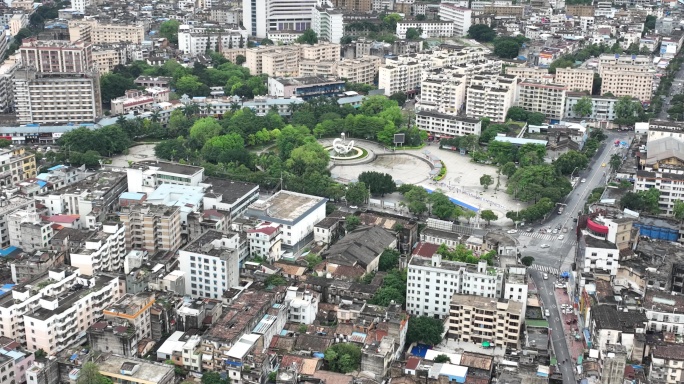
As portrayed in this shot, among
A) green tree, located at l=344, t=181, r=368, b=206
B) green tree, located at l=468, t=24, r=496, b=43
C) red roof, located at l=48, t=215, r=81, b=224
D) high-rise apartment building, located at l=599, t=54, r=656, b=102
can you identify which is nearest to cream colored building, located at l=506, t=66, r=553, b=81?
high-rise apartment building, located at l=599, t=54, r=656, b=102

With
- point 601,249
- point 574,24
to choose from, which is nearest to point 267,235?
point 601,249

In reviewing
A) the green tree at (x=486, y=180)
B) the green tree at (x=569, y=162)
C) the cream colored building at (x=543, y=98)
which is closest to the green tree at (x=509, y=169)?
the green tree at (x=486, y=180)

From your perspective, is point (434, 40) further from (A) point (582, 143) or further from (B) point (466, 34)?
(A) point (582, 143)

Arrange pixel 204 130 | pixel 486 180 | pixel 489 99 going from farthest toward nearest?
pixel 489 99 < pixel 204 130 < pixel 486 180

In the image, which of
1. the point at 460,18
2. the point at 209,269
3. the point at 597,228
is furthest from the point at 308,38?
the point at 209,269

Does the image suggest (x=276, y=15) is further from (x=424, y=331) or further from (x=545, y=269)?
(x=424, y=331)

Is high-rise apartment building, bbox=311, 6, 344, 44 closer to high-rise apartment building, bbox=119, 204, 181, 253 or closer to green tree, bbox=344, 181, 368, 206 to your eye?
green tree, bbox=344, 181, 368, 206

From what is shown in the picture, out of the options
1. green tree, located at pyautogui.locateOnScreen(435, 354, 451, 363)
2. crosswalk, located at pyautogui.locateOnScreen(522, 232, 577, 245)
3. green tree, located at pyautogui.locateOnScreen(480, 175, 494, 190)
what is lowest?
green tree, located at pyautogui.locateOnScreen(435, 354, 451, 363)
